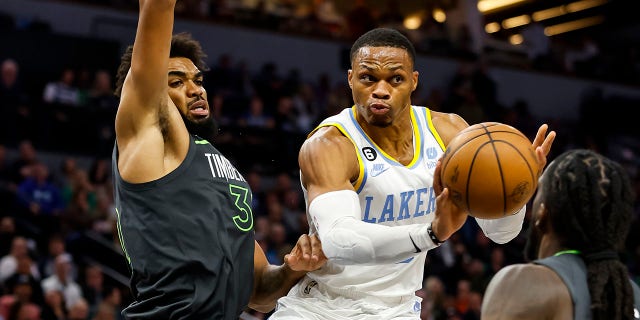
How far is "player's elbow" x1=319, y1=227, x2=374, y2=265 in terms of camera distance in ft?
12.8

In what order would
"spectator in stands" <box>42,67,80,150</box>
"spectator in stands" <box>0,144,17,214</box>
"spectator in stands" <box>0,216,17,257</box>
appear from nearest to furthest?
"spectator in stands" <box>0,216,17,257</box> → "spectator in stands" <box>0,144,17,214</box> → "spectator in stands" <box>42,67,80,150</box>

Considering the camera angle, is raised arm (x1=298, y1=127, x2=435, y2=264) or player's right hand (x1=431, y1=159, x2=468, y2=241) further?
raised arm (x1=298, y1=127, x2=435, y2=264)

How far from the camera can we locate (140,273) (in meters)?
3.91

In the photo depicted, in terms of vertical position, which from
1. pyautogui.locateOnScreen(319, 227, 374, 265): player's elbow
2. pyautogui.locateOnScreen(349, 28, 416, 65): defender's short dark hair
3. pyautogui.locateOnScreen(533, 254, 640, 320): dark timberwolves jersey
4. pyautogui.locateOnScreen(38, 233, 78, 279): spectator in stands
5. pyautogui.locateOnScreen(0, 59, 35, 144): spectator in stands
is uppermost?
pyautogui.locateOnScreen(349, 28, 416, 65): defender's short dark hair

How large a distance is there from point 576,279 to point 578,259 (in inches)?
3.9

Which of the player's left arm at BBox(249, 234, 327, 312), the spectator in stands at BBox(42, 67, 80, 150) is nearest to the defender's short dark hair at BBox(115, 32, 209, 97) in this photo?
the player's left arm at BBox(249, 234, 327, 312)

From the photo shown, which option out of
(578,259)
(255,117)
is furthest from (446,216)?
(255,117)

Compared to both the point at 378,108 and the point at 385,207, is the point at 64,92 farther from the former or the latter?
the point at 385,207

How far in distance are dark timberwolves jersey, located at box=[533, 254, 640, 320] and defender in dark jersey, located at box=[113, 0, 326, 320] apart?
1511 millimetres

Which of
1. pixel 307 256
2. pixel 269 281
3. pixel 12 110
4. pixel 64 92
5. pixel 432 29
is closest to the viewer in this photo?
pixel 307 256

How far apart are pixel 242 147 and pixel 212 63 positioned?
300cm

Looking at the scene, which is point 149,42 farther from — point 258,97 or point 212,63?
point 212,63

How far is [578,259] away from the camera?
119 inches

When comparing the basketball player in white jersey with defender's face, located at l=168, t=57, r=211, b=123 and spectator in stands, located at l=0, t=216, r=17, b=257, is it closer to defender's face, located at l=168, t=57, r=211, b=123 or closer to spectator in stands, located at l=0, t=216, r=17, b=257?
defender's face, located at l=168, t=57, r=211, b=123
